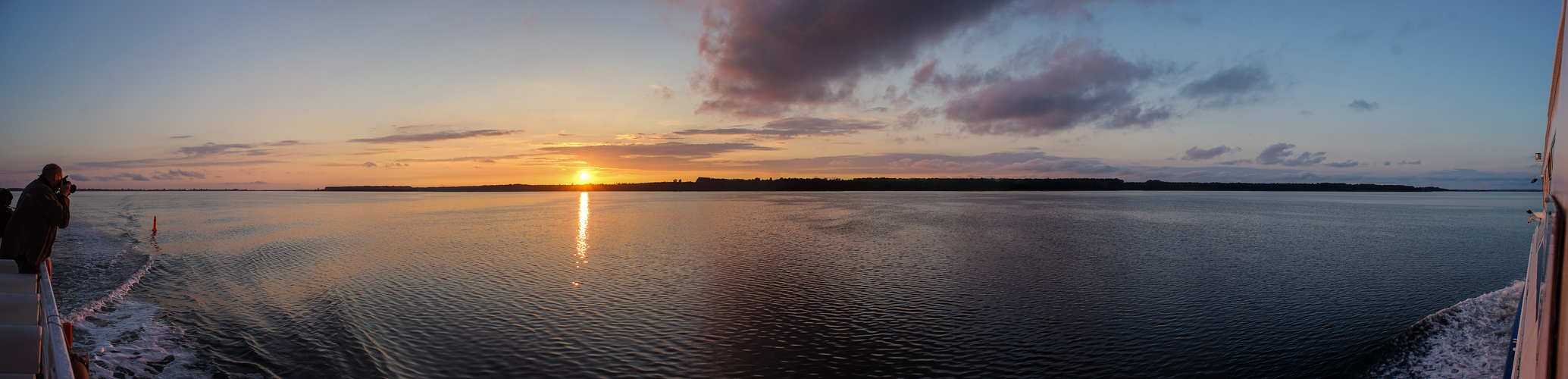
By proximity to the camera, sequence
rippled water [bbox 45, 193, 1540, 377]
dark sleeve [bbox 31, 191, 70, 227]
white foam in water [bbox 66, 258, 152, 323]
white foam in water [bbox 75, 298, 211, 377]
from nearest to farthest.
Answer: dark sleeve [bbox 31, 191, 70, 227], white foam in water [bbox 75, 298, 211, 377], rippled water [bbox 45, 193, 1540, 377], white foam in water [bbox 66, 258, 152, 323]

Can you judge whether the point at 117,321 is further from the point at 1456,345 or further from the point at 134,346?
the point at 1456,345

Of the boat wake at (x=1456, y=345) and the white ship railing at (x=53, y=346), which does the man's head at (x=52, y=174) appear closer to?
the white ship railing at (x=53, y=346)

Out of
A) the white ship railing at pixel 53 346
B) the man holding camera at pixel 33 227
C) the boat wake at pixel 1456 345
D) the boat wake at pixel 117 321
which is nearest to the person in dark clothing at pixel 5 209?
the man holding camera at pixel 33 227

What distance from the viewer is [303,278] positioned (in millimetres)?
18734

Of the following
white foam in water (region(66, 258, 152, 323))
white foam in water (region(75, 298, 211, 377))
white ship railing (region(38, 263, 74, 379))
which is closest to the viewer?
white ship railing (region(38, 263, 74, 379))

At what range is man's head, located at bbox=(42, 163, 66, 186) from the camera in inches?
298

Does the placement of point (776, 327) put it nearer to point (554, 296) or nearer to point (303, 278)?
point (554, 296)

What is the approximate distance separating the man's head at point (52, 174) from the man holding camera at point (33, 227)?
11 cm

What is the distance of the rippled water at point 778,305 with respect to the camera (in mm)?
10391

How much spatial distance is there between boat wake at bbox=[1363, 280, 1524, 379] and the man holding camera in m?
18.0

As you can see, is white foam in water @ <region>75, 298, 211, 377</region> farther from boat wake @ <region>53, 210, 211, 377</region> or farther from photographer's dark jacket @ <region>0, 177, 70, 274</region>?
photographer's dark jacket @ <region>0, 177, 70, 274</region>

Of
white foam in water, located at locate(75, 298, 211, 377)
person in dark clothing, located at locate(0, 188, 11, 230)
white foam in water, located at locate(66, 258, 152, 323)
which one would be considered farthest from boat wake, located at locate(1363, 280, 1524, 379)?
white foam in water, located at locate(66, 258, 152, 323)

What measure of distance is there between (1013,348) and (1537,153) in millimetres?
6856

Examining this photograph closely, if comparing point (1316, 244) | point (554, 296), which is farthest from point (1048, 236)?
point (554, 296)
